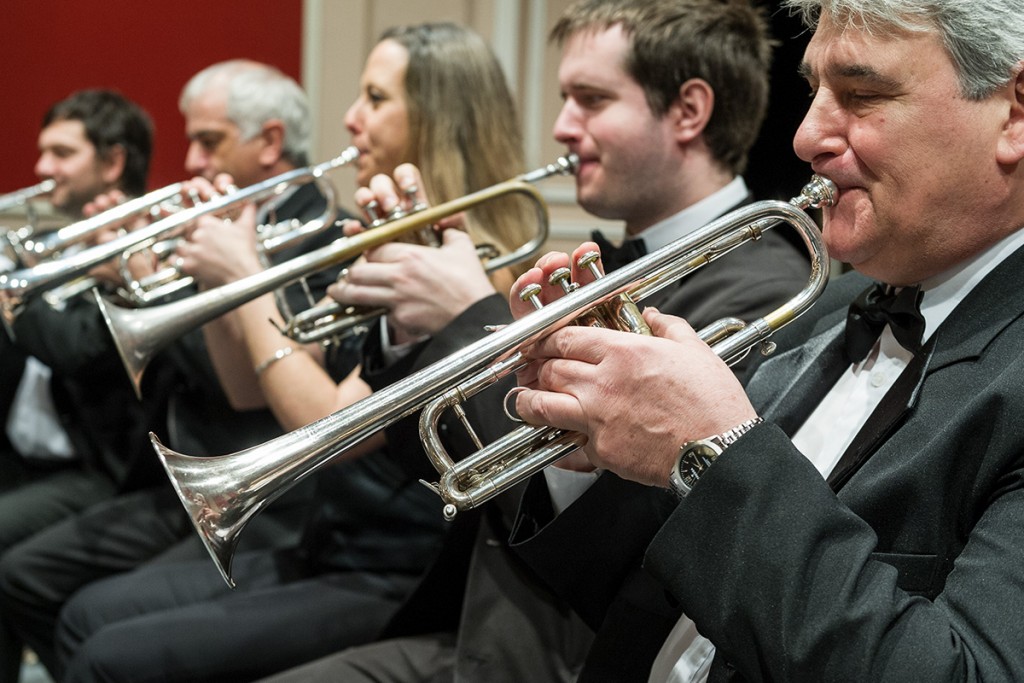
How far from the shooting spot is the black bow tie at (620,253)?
203 centimetres

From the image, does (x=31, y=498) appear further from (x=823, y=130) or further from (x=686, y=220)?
(x=823, y=130)

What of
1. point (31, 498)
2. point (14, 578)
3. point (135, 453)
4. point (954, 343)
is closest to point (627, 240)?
point (954, 343)

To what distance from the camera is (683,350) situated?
1.21m

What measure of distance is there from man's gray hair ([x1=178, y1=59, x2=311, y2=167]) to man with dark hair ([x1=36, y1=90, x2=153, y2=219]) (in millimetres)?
541

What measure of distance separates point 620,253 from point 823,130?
2.30 feet

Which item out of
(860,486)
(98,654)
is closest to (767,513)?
(860,486)

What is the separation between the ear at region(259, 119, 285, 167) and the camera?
337cm

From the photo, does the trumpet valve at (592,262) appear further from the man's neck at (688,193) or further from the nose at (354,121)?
the nose at (354,121)

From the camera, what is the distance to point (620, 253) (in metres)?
2.04

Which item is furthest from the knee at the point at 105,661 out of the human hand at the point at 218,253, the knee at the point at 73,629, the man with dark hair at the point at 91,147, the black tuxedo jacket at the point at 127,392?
the man with dark hair at the point at 91,147

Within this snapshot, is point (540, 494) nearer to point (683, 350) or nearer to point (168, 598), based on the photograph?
point (683, 350)

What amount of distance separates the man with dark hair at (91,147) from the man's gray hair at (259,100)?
54cm

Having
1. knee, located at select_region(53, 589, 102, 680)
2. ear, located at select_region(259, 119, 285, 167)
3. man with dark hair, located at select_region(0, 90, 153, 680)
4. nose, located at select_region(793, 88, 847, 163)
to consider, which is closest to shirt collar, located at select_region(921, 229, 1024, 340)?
nose, located at select_region(793, 88, 847, 163)

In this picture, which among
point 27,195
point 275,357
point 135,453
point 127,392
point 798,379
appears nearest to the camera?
point 798,379
